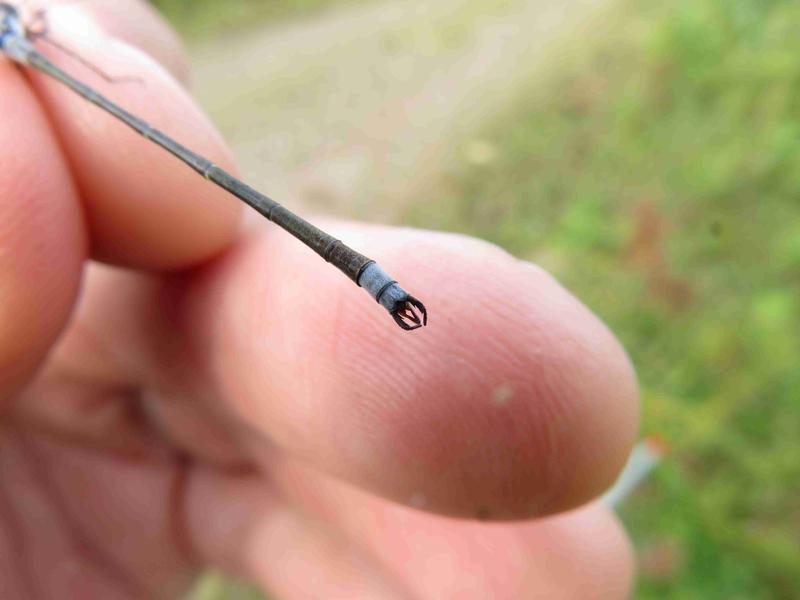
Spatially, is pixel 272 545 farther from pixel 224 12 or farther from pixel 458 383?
pixel 224 12

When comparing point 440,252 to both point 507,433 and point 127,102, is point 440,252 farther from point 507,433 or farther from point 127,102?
point 127,102

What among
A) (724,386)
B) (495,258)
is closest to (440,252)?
(495,258)

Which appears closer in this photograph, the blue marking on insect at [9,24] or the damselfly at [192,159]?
the damselfly at [192,159]

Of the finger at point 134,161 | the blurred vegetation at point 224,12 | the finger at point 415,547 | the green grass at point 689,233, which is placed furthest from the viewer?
the blurred vegetation at point 224,12

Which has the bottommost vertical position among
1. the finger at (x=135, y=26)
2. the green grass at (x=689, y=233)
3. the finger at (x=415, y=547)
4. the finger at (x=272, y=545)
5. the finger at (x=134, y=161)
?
the finger at (x=272, y=545)

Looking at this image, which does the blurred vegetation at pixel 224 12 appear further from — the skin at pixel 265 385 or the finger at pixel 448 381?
the finger at pixel 448 381

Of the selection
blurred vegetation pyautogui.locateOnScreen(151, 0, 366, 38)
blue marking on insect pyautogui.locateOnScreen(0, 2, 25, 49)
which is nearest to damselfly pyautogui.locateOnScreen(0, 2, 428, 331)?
blue marking on insect pyautogui.locateOnScreen(0, 2, 25, 49)

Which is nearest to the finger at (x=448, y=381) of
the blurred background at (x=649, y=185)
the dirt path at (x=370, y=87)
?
the blurred background at (x=649, y=185)
